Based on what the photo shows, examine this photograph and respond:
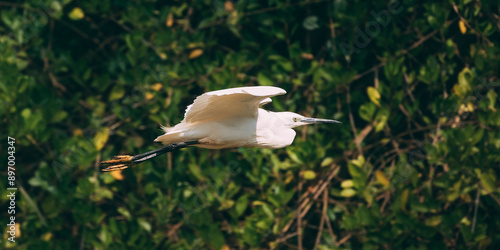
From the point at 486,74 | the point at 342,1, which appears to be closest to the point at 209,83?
the point at 342,1

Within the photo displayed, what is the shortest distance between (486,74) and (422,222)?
103 cm

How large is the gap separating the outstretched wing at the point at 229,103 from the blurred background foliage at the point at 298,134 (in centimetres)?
87

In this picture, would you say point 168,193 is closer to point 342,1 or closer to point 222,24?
point 222,24

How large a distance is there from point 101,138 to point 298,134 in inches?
52.1

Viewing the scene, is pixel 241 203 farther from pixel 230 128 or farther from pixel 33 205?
pixel 33 205

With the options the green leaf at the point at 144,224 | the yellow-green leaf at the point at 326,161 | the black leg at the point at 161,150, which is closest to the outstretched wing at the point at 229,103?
the black leg at the point at 161,150

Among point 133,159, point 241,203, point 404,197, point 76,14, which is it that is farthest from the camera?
point 76,14

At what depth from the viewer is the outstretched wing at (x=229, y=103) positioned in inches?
137

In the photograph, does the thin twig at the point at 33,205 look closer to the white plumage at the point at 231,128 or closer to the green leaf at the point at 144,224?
the green leaf at the point at 144,224

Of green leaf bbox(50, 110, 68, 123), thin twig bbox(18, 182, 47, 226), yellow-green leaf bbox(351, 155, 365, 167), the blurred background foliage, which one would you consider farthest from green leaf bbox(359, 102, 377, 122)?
thin twig bbox(18, 182, 47, 226)

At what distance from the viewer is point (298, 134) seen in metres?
5.10

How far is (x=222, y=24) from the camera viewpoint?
5309 mm

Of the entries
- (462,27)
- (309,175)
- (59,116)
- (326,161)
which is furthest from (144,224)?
(462,27)

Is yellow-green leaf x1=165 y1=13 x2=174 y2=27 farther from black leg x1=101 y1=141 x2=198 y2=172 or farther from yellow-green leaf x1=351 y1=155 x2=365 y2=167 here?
yellow-green leaf x1=351 y1=155 x2=365 y2=167
